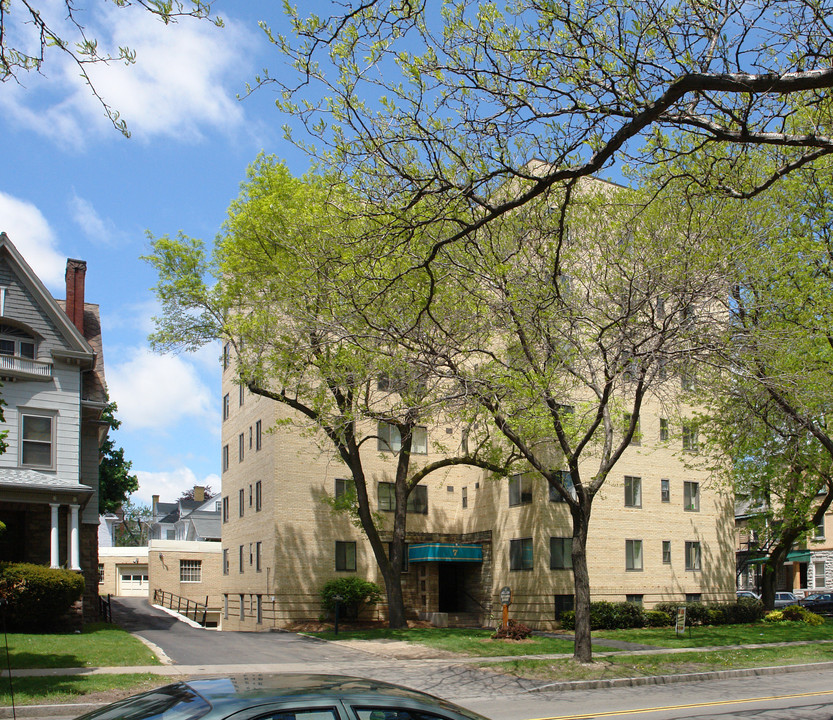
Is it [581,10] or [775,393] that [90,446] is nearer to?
[775,393]

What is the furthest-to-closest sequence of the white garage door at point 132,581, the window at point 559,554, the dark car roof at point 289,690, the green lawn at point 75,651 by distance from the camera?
1. the white garage door at point 132,581
2. the window at point 559,554
3. the green lawn at point 75,651
4. the dark car roof at point 289,690

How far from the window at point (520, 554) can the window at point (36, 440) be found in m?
17.6

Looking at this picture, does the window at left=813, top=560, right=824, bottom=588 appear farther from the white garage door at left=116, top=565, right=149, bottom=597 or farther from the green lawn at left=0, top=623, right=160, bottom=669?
the green lawn at left=0, top=623, right=160, bottom=669

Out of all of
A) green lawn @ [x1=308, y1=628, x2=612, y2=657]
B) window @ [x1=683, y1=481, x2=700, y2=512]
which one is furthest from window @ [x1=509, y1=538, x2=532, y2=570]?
window @ [x1=683, y1=481, x2=700, y2=512]

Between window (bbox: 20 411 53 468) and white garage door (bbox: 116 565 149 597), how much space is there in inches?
1341

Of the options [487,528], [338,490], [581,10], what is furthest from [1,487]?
[581,10]

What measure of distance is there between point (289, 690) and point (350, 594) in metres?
29.5

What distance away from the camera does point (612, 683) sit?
53.4ft

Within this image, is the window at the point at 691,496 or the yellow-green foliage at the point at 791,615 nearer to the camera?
the yellow-green foliage at the point at 791,615

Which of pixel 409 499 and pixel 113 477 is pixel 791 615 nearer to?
pixel 409 499

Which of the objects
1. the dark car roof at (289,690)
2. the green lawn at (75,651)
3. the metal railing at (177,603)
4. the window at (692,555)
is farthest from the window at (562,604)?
the dark car roof at (289,690)

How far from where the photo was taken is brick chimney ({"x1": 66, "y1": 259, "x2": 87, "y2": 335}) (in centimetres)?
3117

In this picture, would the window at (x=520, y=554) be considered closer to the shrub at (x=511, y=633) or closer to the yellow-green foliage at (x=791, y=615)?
the shrub at (x=511, y=633)

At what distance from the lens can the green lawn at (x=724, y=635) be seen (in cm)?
2448
